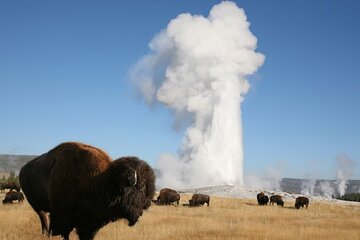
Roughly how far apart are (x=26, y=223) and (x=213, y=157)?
102 meters

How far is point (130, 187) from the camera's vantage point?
7238mm

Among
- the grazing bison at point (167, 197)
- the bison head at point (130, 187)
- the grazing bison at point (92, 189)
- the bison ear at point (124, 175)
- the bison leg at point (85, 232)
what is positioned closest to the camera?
the bison ear at point (124, 175)

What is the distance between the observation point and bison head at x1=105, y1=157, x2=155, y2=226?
716 cm

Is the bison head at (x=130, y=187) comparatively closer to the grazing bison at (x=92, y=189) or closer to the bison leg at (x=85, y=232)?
the grazing bison at (x=92, y=189)

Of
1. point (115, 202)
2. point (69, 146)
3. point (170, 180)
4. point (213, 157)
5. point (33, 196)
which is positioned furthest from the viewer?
point (170, 180)

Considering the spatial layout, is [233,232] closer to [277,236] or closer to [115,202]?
[277,236]

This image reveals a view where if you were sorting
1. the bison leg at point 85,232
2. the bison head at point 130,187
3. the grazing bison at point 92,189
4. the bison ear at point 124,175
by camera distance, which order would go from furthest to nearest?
the bison leg at point 85,232
the grazing bison at point 92,189
the bison head at point 130,187
the bison ear at point 124,175

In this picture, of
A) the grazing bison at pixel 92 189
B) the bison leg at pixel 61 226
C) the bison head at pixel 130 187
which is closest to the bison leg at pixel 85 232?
the grazing bison at pixel 92 189

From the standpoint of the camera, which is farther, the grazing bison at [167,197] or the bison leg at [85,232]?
the grazing bison at [167,197]

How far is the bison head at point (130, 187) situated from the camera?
282 inches

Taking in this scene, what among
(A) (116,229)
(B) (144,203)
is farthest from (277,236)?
(B) (144,203)

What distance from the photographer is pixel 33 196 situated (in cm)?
964

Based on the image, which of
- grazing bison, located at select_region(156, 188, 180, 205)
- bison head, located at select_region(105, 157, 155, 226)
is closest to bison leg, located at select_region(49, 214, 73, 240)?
bison head, located at select_region(105, 157, 155, 226)

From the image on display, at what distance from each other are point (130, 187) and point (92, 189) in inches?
32.7
